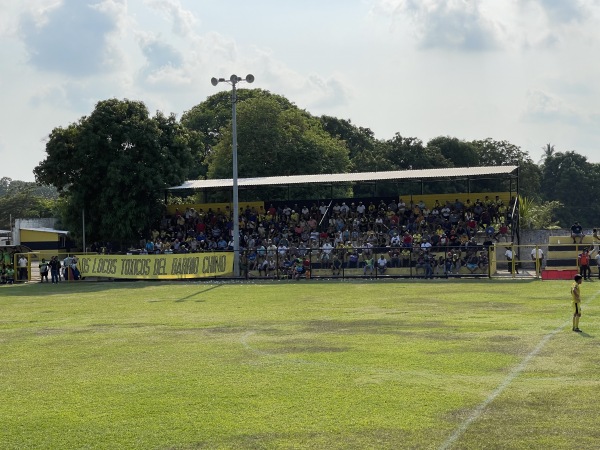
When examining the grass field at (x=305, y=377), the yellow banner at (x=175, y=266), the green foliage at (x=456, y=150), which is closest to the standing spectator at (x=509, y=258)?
the grass field at (x=305, y=377)

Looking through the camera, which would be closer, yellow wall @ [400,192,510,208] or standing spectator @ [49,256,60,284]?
standing spectator @ [49,256,60,284]

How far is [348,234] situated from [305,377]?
31536 millimetres

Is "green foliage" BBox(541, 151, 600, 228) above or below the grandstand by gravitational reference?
above

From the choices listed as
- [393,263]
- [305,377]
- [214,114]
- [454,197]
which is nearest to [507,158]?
[214,114]

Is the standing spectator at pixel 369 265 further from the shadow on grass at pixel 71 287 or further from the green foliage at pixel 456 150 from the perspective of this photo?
the green foliage at pixel 456 150

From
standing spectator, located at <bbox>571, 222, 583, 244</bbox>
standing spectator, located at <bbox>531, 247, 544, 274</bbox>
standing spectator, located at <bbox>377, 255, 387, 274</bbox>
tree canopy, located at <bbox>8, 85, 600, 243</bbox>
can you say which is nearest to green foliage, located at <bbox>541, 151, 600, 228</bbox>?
tree canopy, located at <bbox>8, 85, 600, 243</bbox>

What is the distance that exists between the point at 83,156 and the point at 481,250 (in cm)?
2589

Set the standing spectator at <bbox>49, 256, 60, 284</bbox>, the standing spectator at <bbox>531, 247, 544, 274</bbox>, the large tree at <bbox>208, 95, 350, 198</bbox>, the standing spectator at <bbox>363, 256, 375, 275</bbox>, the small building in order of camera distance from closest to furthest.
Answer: the standing spectator at <bbox>531, 247, 544, 274</bbox> → the standing spectator at <bbox>363, 256, 375, 275</bbox> → the standing spectator at <bbox>49, 256, 60, 284</bbox> → the large tree at <bbox>208, 95, 350, 198</bbox> → the small building

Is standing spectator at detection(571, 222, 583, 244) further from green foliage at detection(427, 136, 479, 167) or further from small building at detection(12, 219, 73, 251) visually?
small building at detection(12, 219, 73, 251)

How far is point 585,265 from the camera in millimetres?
33188

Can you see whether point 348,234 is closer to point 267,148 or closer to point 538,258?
point 538,258

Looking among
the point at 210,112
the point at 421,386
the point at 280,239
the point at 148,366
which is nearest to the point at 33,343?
the point at 148,366

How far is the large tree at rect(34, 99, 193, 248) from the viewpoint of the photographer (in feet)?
160

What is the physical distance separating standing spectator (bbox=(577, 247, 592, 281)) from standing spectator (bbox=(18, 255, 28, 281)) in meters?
29.2
